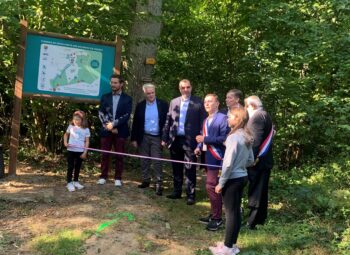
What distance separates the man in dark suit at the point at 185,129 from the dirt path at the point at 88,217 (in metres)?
0.69

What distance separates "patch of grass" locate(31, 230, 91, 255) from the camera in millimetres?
4887

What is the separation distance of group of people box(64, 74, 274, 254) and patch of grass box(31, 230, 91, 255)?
160 centimetres

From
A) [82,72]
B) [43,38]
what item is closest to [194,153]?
[82,72]

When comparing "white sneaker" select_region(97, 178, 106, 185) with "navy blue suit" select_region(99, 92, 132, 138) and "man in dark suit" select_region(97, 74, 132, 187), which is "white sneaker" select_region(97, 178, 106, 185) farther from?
"navy blue suit" select_region(99, 92, 132, 138)

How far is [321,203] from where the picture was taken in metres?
6.63

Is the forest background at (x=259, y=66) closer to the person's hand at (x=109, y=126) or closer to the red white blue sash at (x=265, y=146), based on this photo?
the red white blue sash at (x=265, y=146)

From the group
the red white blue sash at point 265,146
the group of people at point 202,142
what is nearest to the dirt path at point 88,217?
the group of people at point 202,142

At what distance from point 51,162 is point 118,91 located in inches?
105

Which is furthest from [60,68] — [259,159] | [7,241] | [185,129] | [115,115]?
[259,159]

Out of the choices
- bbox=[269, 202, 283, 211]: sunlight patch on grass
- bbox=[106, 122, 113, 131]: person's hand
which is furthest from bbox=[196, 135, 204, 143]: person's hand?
bbox=[269, 202, 283, 211]: sunlight patch on grass

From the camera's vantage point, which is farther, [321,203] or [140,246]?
[321,203]

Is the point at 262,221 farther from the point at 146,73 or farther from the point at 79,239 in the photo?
the point at 146,73

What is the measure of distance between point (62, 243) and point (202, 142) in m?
2.51

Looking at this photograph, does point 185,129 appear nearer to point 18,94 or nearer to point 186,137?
point 186,137
